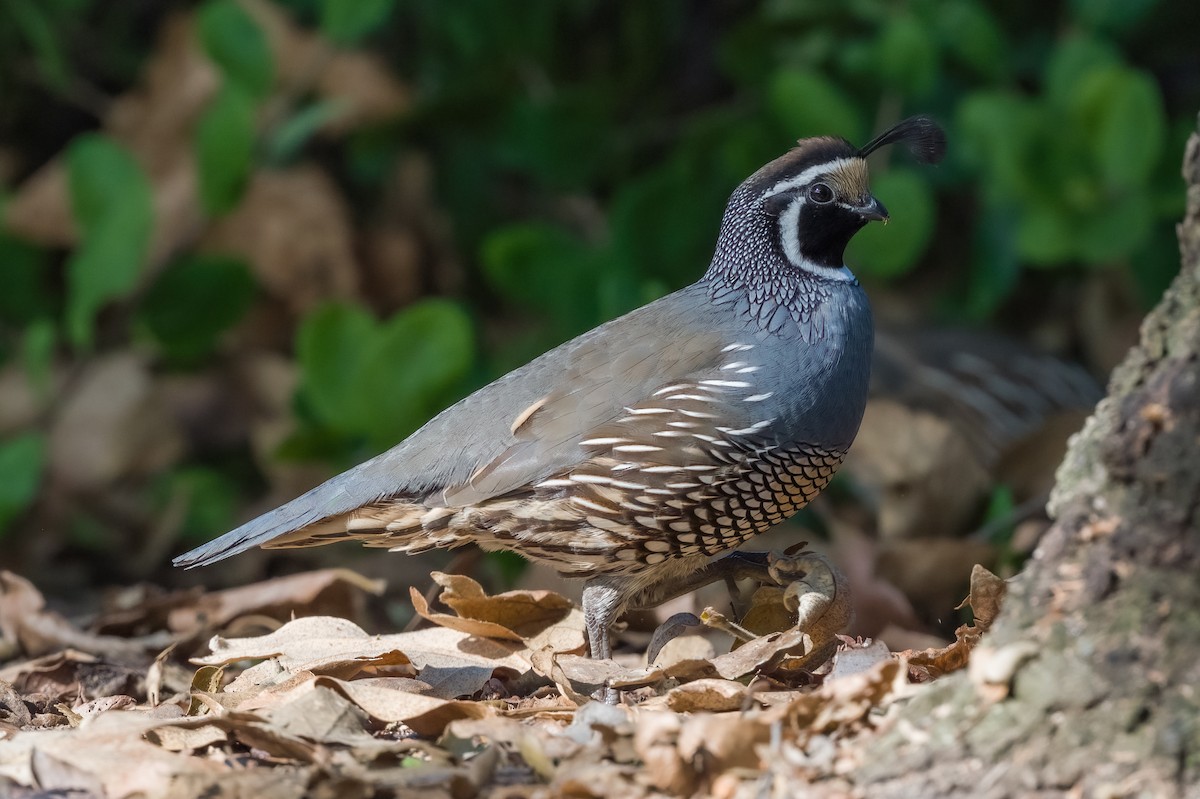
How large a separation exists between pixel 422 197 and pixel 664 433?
5664 millimetres

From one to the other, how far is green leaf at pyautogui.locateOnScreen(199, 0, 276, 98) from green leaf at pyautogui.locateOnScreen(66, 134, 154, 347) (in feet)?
2.34

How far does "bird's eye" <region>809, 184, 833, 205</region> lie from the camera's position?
4891 millimetres

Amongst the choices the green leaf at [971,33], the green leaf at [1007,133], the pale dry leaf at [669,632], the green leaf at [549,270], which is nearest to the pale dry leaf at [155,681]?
the pale dry leaf at [669,632]

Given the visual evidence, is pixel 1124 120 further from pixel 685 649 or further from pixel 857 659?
pixel 857 659

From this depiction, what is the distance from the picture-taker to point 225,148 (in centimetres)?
754

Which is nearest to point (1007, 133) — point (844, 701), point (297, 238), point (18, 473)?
point (297, 238)

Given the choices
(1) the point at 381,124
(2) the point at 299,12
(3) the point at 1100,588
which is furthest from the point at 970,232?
(3) the point at 1100,588

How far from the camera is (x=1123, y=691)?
8.74 feet

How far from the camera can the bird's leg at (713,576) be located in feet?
15.5

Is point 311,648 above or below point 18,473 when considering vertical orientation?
above

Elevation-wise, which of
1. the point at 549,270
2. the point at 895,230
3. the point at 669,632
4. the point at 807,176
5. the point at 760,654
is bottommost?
the point at 669,632

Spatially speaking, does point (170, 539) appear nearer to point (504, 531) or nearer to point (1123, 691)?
point (504, 531)

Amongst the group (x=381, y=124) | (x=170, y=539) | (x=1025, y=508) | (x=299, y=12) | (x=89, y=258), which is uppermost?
(x=299, y=12)

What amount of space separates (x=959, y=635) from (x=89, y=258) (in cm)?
533
